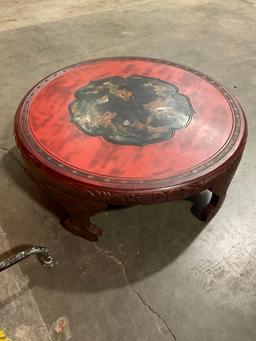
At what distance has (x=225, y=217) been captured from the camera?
209 centimetres

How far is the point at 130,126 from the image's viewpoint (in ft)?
5.58

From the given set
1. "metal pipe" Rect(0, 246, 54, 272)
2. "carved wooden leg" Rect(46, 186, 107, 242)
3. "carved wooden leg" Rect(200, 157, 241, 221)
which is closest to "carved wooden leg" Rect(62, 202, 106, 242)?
"carved wooden leg" Rect(46, 186, 107, 242)

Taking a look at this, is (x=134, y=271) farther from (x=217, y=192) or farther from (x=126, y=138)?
(x=126, y=138)

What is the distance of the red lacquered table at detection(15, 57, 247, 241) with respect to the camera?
149 cm

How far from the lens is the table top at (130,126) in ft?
4.97

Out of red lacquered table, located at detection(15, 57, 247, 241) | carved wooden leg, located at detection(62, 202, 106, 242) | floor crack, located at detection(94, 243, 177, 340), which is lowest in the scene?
floor crack, located at detection(94, 243, 177, 340)

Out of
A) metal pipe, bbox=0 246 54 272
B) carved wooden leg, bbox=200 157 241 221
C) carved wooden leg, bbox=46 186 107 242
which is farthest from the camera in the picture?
carved wooden leg, bbox=200 157 241 221

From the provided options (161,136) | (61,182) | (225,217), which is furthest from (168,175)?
(225,217)

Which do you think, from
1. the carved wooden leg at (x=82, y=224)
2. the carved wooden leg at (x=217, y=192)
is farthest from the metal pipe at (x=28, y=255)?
the carved wooden leg at (x=217, y=192)

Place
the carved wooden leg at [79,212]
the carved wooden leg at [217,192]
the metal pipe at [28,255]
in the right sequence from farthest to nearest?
the carved wooden leg at [217,192]
the carved wooden leg at [79,212]
the metal pipe at [28,255]

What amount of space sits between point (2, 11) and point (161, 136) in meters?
3.81

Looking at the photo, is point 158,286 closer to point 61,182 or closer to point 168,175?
point 168,175

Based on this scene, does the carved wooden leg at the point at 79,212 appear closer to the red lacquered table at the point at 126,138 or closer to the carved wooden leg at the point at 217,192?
the red lacquered table at the point at 126,138

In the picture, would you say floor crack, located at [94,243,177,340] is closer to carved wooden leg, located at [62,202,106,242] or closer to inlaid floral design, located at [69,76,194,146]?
carved wooden leg, located at [62,202,106,242]
